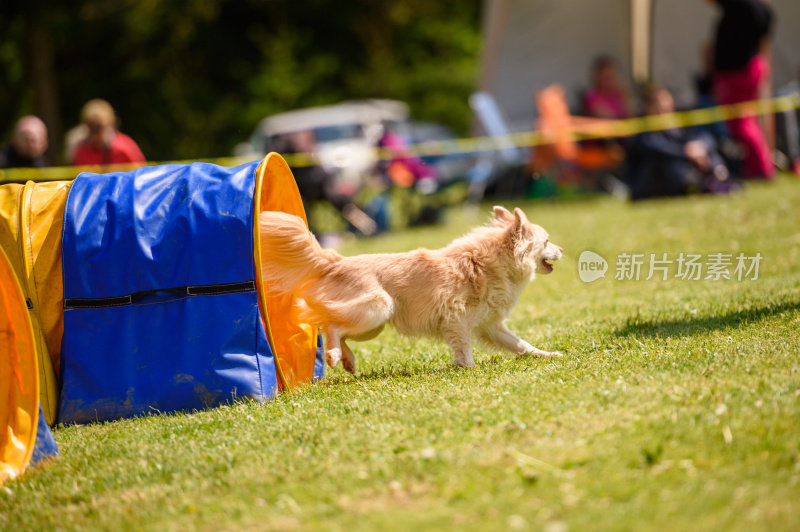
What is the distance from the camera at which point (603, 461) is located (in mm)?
3627

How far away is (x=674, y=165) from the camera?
13773mm

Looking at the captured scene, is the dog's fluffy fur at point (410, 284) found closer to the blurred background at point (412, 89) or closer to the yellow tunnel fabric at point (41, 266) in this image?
the yellow tunnel fabric at point (41, 266)

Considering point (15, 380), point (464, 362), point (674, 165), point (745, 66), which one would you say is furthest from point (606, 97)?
point (15, 380)

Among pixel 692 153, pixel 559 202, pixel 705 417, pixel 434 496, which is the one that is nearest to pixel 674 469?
pixel 705 417

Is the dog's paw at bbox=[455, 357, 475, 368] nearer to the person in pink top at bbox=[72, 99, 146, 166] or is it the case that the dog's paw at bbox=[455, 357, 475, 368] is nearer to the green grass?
the green grass

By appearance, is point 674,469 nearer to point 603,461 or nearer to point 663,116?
point 603,461

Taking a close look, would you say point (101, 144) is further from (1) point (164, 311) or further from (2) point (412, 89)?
(2) point (412, 89)

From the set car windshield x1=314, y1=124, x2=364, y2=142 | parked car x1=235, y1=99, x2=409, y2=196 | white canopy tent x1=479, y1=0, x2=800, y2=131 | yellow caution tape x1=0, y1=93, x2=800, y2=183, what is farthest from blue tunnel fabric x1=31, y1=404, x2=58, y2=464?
car windshield x1=314, y1=124, x2=364, y2=142

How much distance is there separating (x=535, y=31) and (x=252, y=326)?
1511 centimetres

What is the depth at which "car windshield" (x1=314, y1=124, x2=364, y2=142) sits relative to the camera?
19916 millimetres

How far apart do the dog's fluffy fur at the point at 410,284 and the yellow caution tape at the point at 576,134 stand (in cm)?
643

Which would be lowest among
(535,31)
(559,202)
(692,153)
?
(559,202)

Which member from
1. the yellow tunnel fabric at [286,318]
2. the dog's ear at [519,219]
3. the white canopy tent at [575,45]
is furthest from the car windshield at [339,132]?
the dog's ear at [519,219]

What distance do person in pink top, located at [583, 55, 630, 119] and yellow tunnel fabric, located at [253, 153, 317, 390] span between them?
454 inches
